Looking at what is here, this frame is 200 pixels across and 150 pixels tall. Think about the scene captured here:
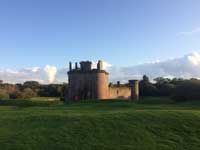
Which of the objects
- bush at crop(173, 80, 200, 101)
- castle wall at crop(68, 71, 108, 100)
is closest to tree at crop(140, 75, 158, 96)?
castle wall at crop(68, 71, 108, 100)

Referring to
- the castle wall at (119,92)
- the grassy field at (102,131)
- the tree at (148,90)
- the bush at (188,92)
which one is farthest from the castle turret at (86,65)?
the tree at (148,90)

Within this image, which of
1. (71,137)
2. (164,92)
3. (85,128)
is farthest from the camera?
(164,92)

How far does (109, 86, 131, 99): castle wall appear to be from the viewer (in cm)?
4666

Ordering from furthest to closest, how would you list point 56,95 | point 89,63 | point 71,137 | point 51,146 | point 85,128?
1. point 56,95
2. point 89,63
3. point 85,128
4. point 71,137
5. point 51,146

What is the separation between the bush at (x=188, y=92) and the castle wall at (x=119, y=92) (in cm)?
1303

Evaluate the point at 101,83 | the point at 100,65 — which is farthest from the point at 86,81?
the point at 100,65

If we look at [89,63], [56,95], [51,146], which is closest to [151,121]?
[51,146]

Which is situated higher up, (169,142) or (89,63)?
(89,63)

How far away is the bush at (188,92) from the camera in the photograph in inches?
1321

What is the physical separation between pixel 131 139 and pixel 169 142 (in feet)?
5.04

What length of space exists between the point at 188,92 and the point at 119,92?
54.3 feet

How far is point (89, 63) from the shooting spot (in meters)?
40.7

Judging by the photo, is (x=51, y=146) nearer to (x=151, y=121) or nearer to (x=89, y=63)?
(x=151, y=121)

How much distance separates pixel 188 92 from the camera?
33.9m
